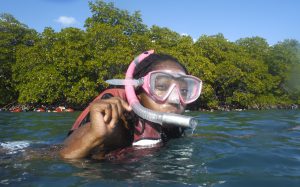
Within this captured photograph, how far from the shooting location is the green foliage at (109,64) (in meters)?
21.4

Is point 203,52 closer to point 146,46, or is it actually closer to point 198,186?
point 146,46

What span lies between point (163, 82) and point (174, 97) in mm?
168

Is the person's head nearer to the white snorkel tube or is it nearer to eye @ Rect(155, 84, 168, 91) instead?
eye @ Rect(155, 84, 168, 91)

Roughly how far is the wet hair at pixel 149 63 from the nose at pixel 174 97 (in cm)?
31

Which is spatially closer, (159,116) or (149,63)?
(159,116)

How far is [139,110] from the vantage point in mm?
2373

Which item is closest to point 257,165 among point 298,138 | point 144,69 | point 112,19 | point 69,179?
point 144,69

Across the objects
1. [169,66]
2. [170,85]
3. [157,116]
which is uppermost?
[169,66]

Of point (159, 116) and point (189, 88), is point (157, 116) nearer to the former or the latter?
point (159, 116)

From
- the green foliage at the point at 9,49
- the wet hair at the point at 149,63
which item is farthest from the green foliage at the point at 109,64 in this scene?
the wet hair at the point at 149,63

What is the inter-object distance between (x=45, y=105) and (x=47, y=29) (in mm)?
5737

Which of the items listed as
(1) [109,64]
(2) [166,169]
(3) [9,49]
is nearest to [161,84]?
(2) [166,169]

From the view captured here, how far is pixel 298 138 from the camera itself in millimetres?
4520

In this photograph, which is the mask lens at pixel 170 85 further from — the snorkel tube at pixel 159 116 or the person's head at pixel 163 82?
the snorkel tube at pixel 159 116
